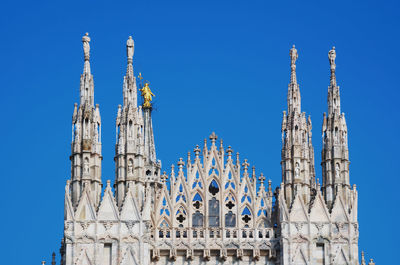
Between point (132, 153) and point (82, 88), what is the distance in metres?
3.01

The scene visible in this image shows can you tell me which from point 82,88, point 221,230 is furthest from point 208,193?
point 82,88

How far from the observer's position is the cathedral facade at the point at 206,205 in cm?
5203

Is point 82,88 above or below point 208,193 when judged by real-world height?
above

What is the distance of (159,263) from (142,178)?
9.58ft

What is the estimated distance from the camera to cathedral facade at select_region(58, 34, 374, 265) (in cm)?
5203

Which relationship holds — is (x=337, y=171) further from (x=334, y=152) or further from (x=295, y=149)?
(x=295, y=149)

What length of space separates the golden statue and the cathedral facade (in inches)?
187

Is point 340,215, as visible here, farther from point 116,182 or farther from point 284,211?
point 116,182

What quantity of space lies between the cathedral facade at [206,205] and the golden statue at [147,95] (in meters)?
4.74

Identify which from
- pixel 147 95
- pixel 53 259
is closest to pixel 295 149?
pixel 147 95

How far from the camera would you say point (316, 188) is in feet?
175

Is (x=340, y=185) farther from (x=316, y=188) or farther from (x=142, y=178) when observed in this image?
(x=142, y=178)

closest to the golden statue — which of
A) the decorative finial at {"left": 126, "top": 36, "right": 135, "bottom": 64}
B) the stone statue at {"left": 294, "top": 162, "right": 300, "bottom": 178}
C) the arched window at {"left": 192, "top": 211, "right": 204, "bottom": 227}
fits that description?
the decorative finial at {"left": 126, "top": 36, "right": 135, "bottom": 64}

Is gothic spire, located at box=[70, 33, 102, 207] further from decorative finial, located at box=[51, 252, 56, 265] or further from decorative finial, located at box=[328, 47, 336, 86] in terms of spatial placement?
decorative finial, located at box=[328, 47, 336, 86]
